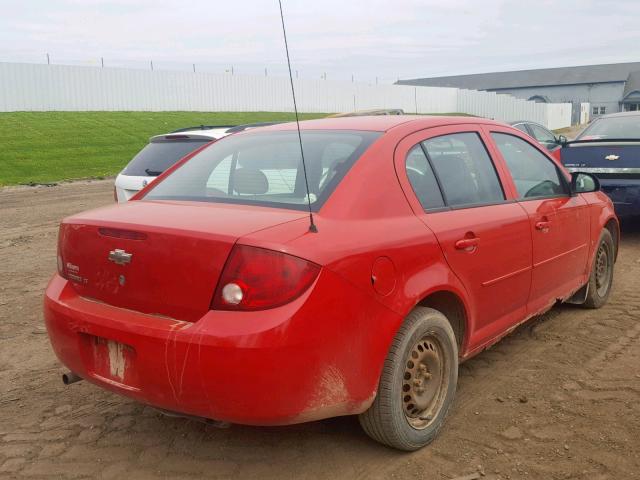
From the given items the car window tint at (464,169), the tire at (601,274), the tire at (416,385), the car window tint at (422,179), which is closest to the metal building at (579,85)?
the tire at (601,274)

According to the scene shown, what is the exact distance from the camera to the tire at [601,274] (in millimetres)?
5422

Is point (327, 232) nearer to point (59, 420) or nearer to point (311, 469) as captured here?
point (311, 469)

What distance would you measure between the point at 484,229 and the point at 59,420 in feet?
8.47

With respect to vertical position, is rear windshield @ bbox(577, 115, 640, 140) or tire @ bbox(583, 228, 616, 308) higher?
rear windshield @ bbox(577, 115, 640, 140)

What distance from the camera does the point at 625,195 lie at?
820 centimetres

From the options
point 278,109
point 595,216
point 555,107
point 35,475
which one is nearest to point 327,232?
point 35,475

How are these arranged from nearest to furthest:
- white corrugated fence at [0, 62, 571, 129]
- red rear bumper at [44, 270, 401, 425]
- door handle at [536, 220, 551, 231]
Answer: red rear bumper at [44, 270, 401, 425] < door handle at [536, 220, 551, 231] < white corrugated fence at [0, 62, 571, 129]

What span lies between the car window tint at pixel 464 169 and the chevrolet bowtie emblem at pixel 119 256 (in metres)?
1.70

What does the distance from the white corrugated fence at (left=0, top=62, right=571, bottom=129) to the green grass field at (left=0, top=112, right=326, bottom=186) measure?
1440mm

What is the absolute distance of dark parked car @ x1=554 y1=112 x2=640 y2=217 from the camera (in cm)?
816

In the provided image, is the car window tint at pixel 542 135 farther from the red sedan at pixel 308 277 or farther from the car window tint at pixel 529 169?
the red sedan at pixel 308 277

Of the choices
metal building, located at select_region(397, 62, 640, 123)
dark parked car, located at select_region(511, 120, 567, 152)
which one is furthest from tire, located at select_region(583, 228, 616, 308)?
metal building, located at select_region(397, 62, 640, 123)

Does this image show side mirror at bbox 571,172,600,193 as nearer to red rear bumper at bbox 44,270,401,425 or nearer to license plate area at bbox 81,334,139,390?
red rear bumper at bbox 44,270,401,425

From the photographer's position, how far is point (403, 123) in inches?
146
